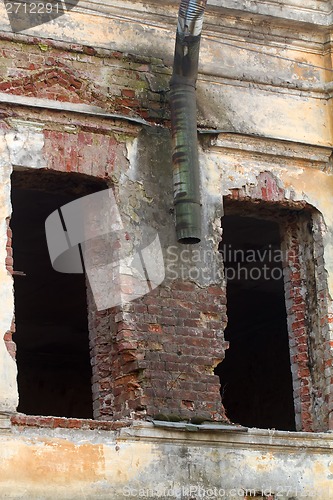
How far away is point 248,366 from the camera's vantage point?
14891mm

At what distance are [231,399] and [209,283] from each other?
5.91 metres

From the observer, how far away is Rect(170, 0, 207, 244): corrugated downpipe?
9117 millimetres

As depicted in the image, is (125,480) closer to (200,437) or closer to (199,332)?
(200,437)

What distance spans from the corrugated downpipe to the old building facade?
19 cm

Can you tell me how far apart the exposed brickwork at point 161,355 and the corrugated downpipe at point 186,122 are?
0.52m

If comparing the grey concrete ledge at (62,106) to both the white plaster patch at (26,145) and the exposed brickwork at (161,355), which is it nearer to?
the white plaster patch at (26,145)

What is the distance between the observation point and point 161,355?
894cm

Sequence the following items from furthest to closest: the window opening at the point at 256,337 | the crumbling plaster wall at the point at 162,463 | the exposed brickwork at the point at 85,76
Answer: the window opening at the point at 256,337 < the exposed brickwork at the point at 85,76 < the crumbling plaster wall at the point at 162,463

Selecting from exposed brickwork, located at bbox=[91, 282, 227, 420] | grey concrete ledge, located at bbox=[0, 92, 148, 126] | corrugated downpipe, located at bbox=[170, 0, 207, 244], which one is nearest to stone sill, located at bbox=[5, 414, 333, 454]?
exposed brickwork, located at bbox=[91, 282, 227, 420]

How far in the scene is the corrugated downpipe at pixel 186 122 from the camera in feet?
29.9

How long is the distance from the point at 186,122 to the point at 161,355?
5.92ft

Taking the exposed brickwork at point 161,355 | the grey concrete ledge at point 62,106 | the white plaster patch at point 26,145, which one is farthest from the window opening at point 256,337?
the white plaster patch at point 26,145

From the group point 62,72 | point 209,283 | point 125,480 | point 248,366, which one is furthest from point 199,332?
point 248,366

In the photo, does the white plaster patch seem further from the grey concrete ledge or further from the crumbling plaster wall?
the crumbling plaster wall
